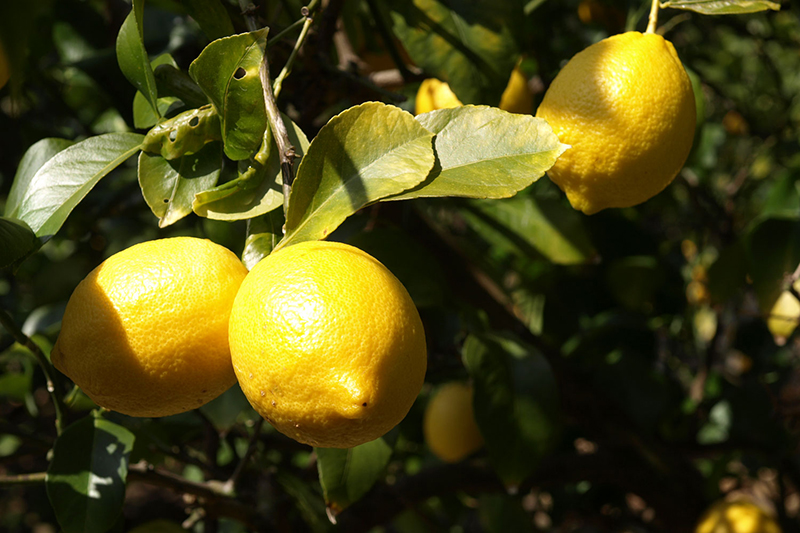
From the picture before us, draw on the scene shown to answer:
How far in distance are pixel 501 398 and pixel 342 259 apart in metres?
0.44

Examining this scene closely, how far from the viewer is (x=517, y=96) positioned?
80 centimetres

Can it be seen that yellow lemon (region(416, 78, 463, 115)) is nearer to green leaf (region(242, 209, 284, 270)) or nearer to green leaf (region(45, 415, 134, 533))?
green leaf (region(242, 209, 284, 270))

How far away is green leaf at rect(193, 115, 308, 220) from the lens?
0.46 m

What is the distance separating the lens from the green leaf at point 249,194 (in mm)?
460

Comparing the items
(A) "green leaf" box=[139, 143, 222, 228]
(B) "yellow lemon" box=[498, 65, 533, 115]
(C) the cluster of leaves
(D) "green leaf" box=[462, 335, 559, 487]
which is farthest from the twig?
(B) "yellow lemon" box=[498, 65, 533, 115]

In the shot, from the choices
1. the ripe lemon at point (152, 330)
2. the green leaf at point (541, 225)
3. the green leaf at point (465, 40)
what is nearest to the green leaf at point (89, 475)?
the ripe lemon at point (152, 330)

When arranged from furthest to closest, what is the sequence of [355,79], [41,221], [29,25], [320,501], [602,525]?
[602,525], [320,501], [355,79], [41,221], [29,25]

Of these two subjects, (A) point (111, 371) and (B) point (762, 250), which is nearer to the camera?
(A) point (111, 371)

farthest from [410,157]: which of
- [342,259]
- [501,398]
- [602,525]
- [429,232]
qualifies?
[602,525]

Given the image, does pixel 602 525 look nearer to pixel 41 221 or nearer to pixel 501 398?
pixel 501 398

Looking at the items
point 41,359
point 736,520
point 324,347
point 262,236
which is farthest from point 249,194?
point 736,520

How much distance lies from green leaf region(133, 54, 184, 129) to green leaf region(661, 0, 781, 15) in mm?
428

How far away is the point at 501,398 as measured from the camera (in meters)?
0.79

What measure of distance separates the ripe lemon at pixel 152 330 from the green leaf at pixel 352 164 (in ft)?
0.22
